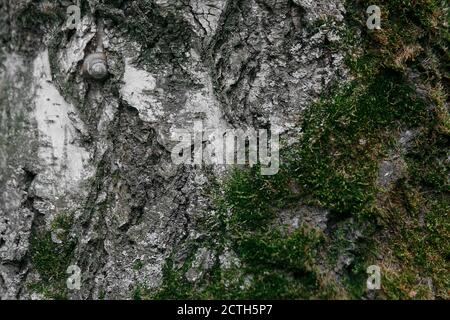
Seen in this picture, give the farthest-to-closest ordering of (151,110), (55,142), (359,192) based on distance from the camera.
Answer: (55,142) → (151,110) → (359,192)

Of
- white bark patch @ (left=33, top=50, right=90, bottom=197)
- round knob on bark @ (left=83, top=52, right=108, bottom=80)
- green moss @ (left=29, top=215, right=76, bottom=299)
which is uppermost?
round knob on bark @ (left=83, top=52, right=108, bottom=80)

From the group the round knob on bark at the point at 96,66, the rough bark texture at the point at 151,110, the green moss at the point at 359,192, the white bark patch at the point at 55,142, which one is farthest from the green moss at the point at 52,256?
the round knob on bark at the point at 96,66

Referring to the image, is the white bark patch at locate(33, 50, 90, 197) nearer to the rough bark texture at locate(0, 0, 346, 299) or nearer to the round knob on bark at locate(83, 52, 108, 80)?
the rough bark texture at locate(0, 0, 346, 299)

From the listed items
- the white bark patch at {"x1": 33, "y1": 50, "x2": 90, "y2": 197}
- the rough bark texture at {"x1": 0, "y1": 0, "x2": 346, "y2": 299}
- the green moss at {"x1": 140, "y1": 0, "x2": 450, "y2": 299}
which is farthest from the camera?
the white bark patch at {"x1": 33, "y1": 50, "x2": 90, "y2": 197}

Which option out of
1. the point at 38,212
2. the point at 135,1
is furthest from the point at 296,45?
the point at 38,212

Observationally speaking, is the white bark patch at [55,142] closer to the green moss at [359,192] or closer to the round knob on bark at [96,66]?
the round knob on bark at [96,66]

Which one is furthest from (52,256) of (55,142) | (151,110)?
(151,110)

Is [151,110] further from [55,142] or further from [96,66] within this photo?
[55,142]

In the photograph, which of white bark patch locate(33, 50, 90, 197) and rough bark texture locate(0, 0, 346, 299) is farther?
white bark patch locate(33, 50, 90, 197)

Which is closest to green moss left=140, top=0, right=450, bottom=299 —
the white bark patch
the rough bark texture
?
the rough bark texture

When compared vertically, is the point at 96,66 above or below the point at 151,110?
above

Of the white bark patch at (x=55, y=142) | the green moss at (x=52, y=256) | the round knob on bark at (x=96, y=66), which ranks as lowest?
the green moss at (x=52, y=256)
